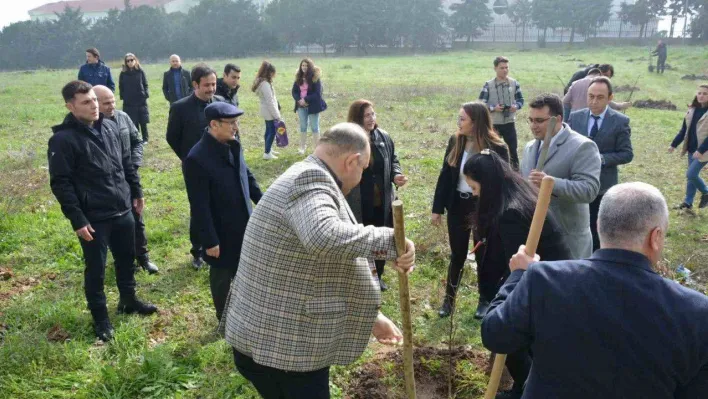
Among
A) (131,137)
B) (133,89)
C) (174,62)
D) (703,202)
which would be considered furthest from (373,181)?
(133,89)

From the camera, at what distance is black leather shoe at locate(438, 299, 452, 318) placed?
510cm

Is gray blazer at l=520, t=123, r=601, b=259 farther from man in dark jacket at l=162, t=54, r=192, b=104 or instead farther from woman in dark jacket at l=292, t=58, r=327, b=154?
man in dark jacket at l=162, t=54, r=192, b=104

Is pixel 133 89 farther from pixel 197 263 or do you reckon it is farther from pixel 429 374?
pixel 429 374

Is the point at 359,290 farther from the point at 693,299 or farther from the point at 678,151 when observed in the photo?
the point at 678,151

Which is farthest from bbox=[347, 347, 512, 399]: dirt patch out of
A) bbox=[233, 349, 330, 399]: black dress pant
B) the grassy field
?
bbox=[233, 349, 330, 399]: black dress pant

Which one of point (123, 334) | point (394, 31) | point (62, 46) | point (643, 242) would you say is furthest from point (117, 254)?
point (62, 46)

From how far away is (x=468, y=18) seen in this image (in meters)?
60.0

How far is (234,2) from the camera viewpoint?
2271 inches

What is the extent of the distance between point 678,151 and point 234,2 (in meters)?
53.8

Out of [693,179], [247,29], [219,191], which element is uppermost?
[247,29]

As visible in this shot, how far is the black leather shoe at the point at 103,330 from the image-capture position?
4.57m

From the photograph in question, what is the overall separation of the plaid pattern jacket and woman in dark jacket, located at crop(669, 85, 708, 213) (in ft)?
23.4

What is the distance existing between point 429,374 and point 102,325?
2.79m

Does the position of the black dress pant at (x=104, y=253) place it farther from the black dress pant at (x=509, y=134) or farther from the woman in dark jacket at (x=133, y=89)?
the woman in dark jacket at (x=133, y=89)
